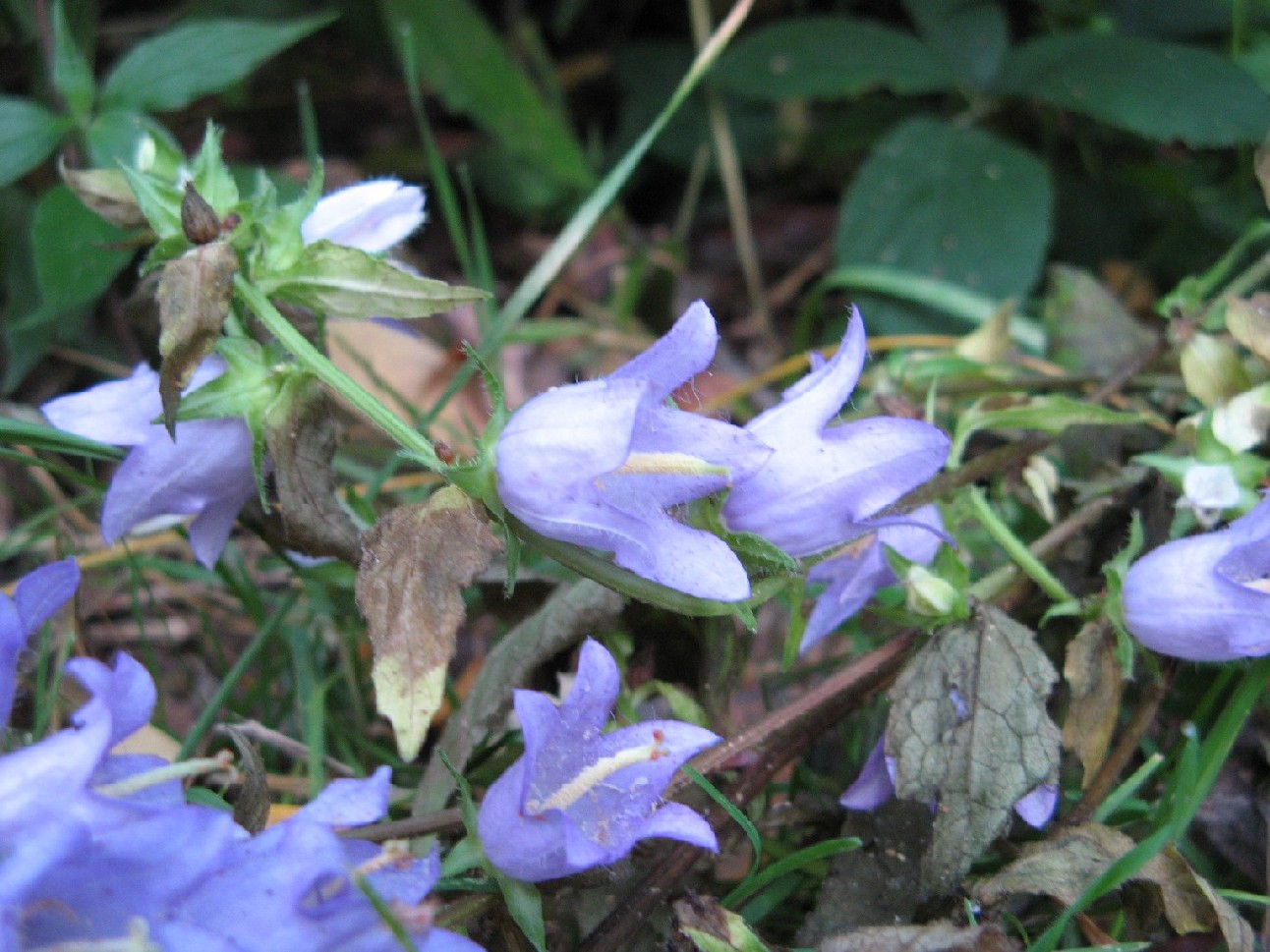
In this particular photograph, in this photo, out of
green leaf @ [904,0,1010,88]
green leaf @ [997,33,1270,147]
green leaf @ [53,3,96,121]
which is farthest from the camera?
green leaf @ [904,0,1010,88]

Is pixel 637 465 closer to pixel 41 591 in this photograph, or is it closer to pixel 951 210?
pixel 41 591

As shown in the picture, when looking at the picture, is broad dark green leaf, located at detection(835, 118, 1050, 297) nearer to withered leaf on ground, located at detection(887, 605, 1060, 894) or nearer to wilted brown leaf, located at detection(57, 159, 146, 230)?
withered leaf on ground, located at detection(887, 605, 1060, 894)

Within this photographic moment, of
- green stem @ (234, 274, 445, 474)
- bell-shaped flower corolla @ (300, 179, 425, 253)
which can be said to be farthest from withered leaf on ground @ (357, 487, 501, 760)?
bell-shaped flower corolla @ (300, 179, 425, 253)

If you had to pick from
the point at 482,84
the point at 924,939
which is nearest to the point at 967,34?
the point at 482,84

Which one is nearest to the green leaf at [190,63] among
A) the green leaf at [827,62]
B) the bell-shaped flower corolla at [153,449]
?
the bell-shaped flower corolla at [153,449]

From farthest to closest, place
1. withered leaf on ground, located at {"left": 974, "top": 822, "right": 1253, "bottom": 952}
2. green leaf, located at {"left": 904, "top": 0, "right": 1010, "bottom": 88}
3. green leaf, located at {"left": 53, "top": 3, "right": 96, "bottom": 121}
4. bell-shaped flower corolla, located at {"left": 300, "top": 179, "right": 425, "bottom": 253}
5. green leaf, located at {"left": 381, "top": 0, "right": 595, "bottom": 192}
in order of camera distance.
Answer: green leaf, located at {"left": 381, "top": 0, "right": 595, "bottom": 192}, green leaf, located at {"left": 904, "top": 0, "right": 1010, "bottom": 88}, green leaf, located at {"left": 53, "top": 3, "right": 96, "bottom": 121}, bell-shaped flower corolla, located at {"left": 300, "top": 179, "right": 425, "bottom": 253}, withered leaf on ground, located at {"left": 974, "top": 822, "right": 1253, "bottom": 952}

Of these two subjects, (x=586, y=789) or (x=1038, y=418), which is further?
(x=1038, y=418)
